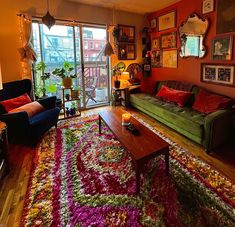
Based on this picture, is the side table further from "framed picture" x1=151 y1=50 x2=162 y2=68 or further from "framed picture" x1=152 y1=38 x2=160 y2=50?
"framed picture" x1=152 y1=38 x2=160 y2=50

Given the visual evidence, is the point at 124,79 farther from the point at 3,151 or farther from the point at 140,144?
the point at 3,151

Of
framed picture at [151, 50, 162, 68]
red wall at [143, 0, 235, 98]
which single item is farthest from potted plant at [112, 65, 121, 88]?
red wall at [143, 0, 235, 98]

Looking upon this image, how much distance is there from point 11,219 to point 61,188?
474mm

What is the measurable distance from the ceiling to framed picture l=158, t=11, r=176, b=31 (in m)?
0.21

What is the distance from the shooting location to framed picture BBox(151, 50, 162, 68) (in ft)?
15.2

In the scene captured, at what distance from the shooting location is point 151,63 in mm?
4949

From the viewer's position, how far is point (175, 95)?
3.56 meters

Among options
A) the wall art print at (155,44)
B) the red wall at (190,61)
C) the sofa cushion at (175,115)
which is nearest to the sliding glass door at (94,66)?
the sofa cushion at (175,115)

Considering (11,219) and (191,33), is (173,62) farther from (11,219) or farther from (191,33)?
(11,219)

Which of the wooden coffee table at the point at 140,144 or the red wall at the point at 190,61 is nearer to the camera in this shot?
the wooden coffee table at the point at 140,144

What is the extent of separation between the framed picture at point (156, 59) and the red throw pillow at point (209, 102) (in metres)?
1.72

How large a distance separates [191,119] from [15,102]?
2863mm

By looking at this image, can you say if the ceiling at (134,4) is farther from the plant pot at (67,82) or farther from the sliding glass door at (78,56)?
the plant pot at (67,82)

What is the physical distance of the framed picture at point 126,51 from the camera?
4691mm
